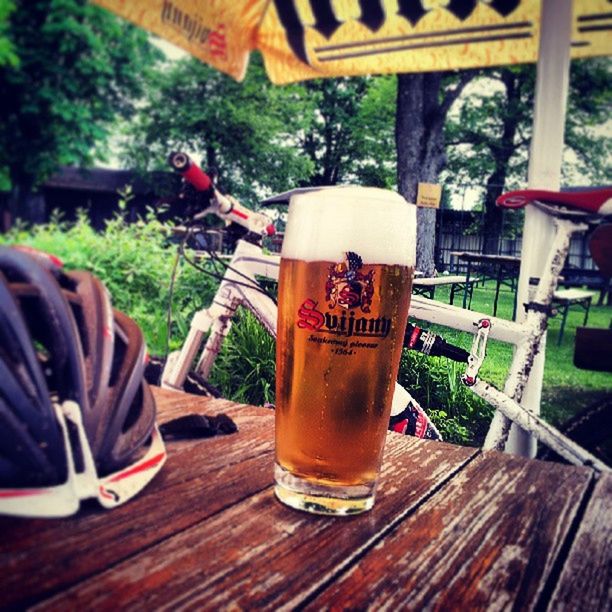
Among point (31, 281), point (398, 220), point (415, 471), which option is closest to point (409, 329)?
point (415, 471)

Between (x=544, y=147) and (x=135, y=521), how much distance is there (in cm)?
180

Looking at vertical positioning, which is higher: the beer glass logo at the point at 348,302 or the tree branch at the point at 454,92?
the tree branch at the point at 454,92

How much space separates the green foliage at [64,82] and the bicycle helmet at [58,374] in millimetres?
3516

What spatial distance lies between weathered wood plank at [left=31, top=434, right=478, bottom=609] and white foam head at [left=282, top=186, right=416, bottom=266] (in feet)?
0.91

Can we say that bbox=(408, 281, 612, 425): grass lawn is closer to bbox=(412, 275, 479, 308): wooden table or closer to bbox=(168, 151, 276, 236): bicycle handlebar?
bbox=(412, 275, 479, 308): wooden table

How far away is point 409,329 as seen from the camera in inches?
67.0

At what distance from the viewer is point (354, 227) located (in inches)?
22.9

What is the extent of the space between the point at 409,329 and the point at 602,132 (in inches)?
39.7

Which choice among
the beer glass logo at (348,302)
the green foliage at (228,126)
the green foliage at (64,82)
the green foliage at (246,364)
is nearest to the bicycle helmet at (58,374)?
the beer glass logo at (348,302)

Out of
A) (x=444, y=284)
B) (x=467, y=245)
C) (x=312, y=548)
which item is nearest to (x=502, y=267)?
(x=467, y=245)

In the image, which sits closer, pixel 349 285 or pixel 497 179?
pixel 349 285

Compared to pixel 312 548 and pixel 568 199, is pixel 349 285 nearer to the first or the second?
pixel 312 548

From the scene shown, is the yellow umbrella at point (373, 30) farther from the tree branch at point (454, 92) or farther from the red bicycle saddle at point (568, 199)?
the red bicycle saddle at point (568, 199)

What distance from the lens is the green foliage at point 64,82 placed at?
3.74m
